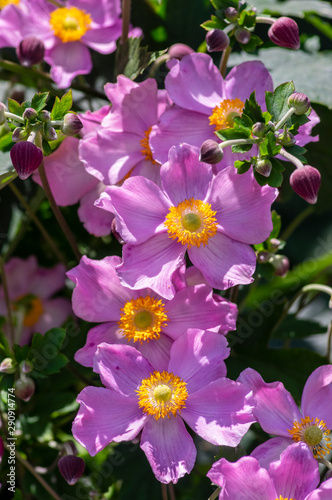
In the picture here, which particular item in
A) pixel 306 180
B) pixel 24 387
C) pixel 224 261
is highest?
pixel 306 180

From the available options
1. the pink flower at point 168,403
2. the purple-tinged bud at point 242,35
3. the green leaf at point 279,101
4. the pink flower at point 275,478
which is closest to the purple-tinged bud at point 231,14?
the purple-tinged bud at point 242,35

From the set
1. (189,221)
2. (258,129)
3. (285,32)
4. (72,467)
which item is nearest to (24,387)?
(72,467)

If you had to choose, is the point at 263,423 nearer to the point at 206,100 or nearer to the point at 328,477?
the point at 328,477

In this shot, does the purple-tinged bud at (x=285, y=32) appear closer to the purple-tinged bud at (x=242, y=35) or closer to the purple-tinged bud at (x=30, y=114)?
the purple-tinged bud at (x=242, y=35)

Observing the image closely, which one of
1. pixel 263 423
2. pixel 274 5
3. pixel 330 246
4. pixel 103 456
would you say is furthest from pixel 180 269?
pixel 330 246

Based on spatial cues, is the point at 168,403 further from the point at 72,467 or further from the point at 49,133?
the point at 49,133
